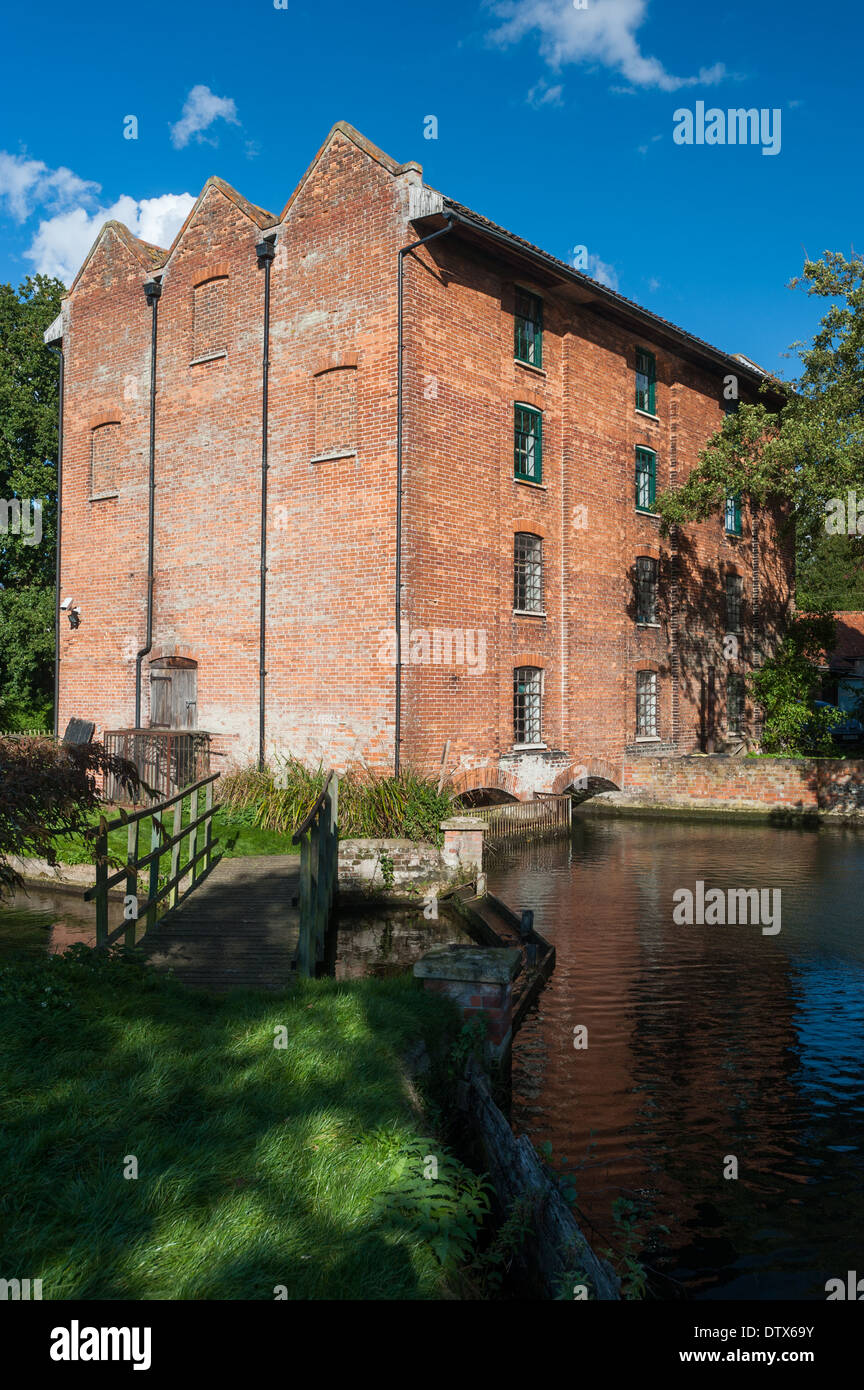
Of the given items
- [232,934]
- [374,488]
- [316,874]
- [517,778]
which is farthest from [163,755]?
[232,934]

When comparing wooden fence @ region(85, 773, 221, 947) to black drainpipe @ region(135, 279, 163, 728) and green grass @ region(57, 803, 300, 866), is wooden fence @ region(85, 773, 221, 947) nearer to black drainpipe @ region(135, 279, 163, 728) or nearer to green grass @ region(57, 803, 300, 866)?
green grass @ region(57, 803, 300, 866)

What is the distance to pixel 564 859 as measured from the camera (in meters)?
15.9

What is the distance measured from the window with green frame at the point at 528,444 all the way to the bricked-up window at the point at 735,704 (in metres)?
9.94

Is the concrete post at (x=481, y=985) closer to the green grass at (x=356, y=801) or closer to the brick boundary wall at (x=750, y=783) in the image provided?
the green grass at (x=356, y=801)

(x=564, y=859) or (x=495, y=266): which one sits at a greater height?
(x=495, y=266)

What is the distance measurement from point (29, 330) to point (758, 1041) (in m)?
30.5

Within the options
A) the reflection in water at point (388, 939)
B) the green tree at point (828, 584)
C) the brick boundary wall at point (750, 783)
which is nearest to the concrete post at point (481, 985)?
the reflection in water at point (388, 939)

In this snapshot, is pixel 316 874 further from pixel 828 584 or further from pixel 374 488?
pixel 828 584

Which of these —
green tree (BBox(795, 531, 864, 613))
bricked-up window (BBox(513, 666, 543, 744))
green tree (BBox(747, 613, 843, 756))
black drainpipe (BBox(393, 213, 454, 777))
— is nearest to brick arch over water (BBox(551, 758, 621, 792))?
bricked-up window (BBox(513, 666, 543, 744))

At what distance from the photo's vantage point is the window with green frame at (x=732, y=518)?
25.7 metres

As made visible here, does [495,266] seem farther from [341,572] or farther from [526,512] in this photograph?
[341,572]

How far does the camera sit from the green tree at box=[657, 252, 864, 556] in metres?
18.8
